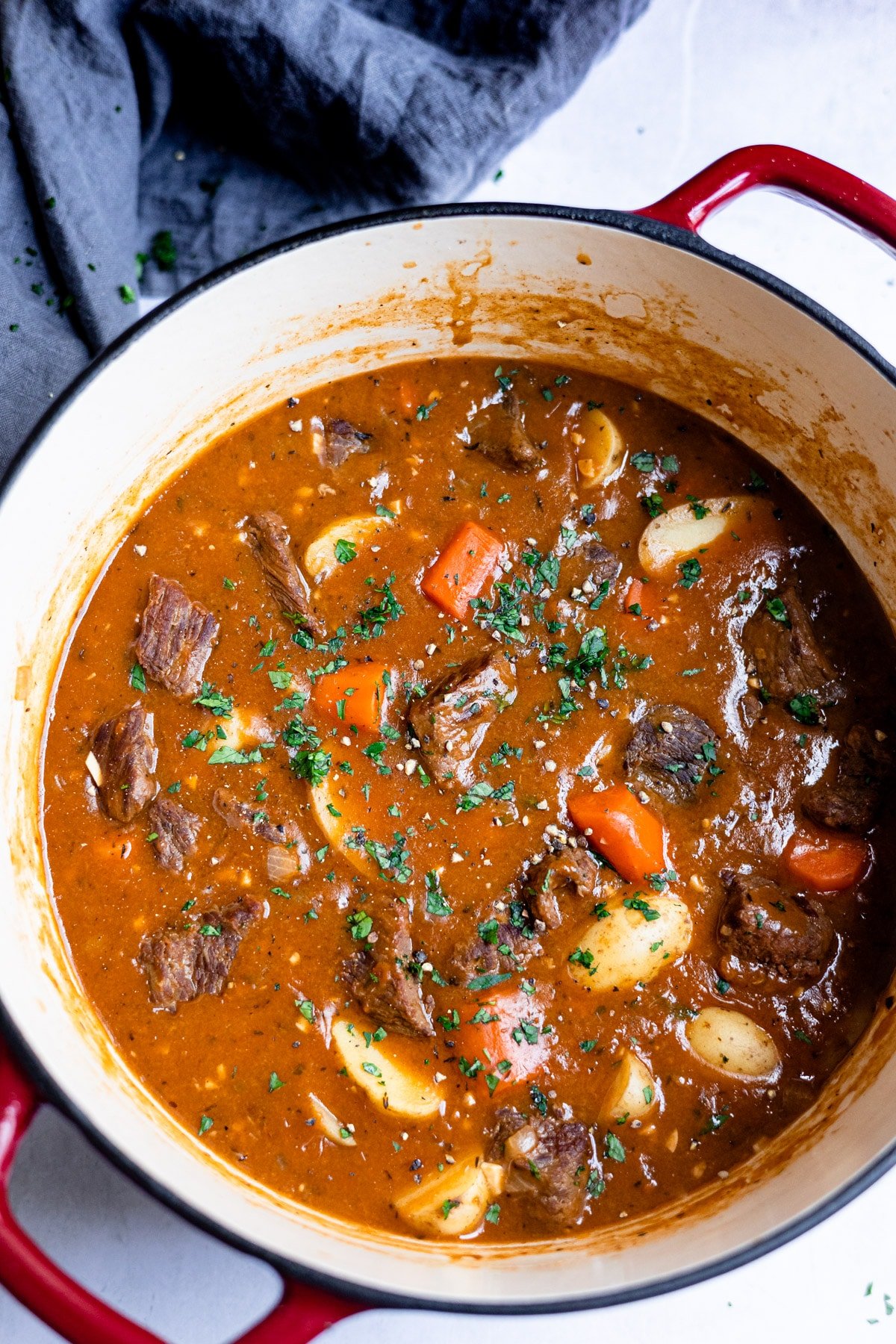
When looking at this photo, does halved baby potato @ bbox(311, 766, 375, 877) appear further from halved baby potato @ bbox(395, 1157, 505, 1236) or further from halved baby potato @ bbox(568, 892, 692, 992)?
halved baby potato @ bbox(395, 1157, 505, 1236)

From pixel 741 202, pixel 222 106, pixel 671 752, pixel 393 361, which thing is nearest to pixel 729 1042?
pixel 671 752

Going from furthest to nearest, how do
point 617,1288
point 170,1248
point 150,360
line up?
point 170,1248
point 150,360
point 617,1288

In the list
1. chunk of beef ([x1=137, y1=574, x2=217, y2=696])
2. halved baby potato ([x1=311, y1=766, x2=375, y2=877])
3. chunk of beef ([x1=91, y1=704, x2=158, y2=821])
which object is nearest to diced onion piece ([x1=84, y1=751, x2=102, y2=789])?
chunk of beef ([x1=91, y1=704, x2=158, y2=821])

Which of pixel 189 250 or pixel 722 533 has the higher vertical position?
pixel 722 533

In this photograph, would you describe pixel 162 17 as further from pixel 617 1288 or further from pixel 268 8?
pixel 617 1288

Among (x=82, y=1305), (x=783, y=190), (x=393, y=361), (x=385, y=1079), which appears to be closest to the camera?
(x=82, y=1305)

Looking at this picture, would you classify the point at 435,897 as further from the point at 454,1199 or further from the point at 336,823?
the point at 454,1199

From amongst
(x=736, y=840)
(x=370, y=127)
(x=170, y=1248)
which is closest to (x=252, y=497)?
(x=370, y=127)
